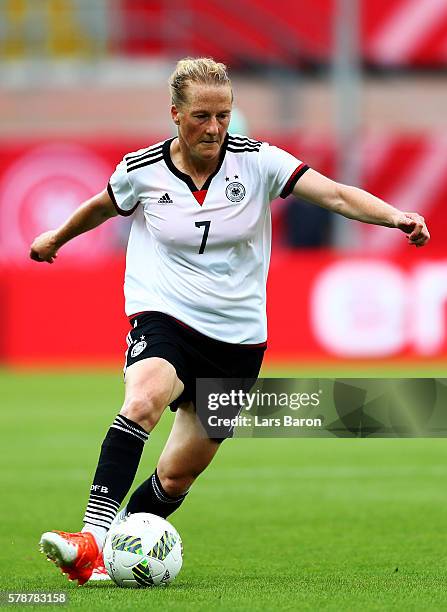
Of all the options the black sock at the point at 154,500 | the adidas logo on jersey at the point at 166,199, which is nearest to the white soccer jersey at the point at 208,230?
the adidas logo on jersey at the point at 166,199

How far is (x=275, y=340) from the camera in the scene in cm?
1816

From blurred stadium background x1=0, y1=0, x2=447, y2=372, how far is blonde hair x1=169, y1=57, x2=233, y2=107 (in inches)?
458

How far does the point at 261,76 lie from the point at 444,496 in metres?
16.8

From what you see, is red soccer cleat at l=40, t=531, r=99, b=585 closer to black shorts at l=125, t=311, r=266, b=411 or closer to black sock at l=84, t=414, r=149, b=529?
black sock at l=84, t=414, r=149, b=529

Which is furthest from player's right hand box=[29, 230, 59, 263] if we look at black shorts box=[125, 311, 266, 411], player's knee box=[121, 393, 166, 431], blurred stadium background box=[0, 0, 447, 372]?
blurred stadium background box=[0, 0, 447, 372]

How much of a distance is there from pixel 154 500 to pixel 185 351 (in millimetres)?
902

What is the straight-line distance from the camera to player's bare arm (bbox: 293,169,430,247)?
236 inches

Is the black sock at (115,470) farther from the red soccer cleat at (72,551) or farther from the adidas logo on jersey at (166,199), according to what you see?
the adidas logo on jersey at (166,199)

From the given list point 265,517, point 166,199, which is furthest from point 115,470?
point 265,517

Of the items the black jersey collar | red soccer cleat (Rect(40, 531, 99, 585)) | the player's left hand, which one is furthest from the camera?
the black jersey collar

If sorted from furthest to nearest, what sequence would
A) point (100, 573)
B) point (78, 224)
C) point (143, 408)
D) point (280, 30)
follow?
point (280, 30)
point (78, 224)
point (100, 573)
point (143, 408)

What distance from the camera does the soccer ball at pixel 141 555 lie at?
6.25 meters

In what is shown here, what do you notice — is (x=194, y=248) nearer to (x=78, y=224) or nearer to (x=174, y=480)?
(x=78, y=224)

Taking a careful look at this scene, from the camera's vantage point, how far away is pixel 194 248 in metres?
6.42
